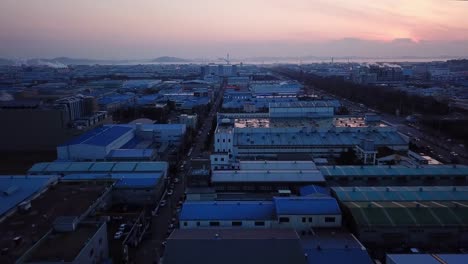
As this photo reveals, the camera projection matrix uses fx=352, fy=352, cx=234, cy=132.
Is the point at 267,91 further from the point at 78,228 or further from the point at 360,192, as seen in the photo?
the point at 78,228

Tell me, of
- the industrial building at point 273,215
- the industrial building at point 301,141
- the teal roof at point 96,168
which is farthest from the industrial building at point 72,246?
the industrial building at point 301,141

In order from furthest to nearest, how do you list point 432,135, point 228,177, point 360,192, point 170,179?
point 432,135 → point 170,179 → point 228,177 → point 360,192

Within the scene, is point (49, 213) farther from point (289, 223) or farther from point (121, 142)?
point (121, 142)

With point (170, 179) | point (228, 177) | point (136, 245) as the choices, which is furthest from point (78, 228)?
point (170, 179)

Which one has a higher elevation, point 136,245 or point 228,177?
point 228,177

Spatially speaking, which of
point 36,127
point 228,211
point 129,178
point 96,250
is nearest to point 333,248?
point 228,211

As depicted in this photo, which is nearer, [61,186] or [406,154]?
[61,186]

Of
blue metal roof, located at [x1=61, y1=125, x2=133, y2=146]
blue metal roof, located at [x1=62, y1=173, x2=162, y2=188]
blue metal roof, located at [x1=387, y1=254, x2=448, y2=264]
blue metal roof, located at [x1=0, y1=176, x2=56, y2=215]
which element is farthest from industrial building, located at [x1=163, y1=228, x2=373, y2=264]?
blue metal roof, located at [x1=61, y1=125, x2=133, y2=146]

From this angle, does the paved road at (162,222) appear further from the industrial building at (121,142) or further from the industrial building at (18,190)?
the industrial building at (18,190)
